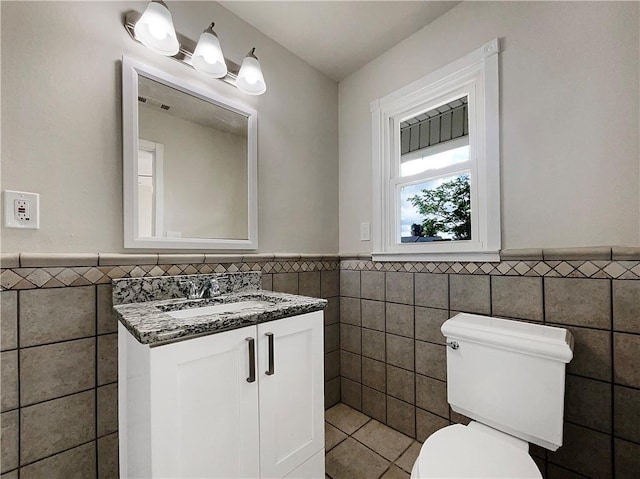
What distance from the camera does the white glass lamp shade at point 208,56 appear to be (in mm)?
1324

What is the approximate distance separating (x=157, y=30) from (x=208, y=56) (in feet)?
0.71

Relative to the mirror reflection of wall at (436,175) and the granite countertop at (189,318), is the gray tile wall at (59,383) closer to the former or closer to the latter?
the granite countertop at (189,318)

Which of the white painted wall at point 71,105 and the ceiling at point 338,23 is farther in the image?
the ceiling at point 338,23

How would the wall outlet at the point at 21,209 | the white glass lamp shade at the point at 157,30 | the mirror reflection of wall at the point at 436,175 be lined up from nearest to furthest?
the wall outlet at the point at 21,209 < the white glass lamp shade at the point at 157,30 < the mirror reflection of wall at the point at 436,175

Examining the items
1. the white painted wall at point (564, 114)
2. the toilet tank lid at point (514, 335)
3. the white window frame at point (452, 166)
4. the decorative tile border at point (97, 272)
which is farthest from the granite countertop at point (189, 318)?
the white painted wall at point (564, 114)

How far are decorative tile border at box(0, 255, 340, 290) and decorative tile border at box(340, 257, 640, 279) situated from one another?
86 centimetres

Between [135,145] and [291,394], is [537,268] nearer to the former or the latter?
[291,394]

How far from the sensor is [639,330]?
1054 mm

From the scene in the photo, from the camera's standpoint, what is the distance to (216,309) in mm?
1300

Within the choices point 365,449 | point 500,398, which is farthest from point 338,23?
point 365,449

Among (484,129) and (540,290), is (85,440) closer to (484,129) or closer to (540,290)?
(540,290)

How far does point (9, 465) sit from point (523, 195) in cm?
216

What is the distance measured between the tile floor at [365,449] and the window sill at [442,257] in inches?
40.1

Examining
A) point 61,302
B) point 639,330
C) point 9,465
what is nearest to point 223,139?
point 61,302
